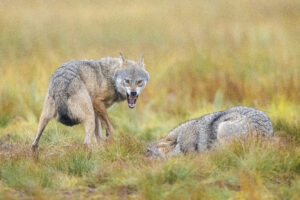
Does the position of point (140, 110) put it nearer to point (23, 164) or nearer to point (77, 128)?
point (77, 128)

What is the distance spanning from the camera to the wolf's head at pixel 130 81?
968cm

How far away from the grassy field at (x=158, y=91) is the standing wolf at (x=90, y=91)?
44cm

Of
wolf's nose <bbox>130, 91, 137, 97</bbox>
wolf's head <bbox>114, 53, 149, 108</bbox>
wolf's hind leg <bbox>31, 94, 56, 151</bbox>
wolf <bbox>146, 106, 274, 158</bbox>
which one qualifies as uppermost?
wolf's head <bbox>114, 53, 149, 108</bbox>

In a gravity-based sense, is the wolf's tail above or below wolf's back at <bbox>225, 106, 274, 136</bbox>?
above

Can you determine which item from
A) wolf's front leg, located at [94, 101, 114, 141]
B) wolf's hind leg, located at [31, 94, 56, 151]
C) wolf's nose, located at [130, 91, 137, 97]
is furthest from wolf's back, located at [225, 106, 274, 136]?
wolf's hind leg, located at [31, 94, 56, 151]

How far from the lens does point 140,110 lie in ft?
41.9

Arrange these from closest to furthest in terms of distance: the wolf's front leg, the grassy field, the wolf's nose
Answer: the grassy field < the wolf's nose < the wolf's front leg

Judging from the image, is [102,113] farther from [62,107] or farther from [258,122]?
[258,122]

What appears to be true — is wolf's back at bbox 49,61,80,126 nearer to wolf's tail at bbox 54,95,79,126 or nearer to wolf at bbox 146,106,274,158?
wolf's tail at bbox 54,95,79,126

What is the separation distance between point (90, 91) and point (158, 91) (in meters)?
4.05

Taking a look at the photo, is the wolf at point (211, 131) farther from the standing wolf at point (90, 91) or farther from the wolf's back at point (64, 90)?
the wolf's back at point (64, 90)

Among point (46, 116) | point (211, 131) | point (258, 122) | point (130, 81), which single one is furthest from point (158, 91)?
point (258, 122)

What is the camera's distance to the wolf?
8.16 metres

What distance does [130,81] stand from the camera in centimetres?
988
